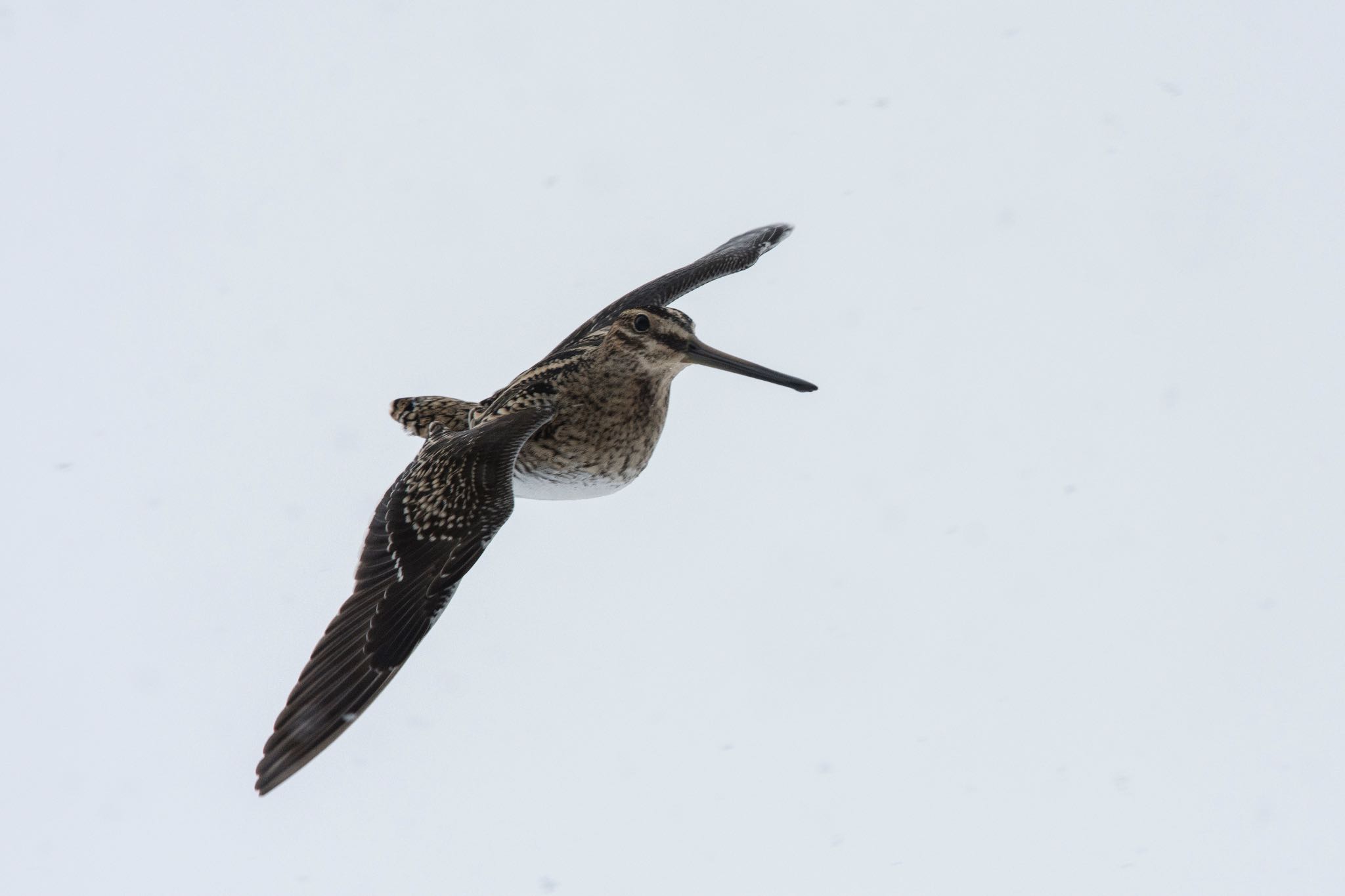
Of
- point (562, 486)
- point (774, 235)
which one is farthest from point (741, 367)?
point (774, 235)

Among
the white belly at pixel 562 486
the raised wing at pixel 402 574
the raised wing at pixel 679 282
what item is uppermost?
the raised wing at pixel 402 574

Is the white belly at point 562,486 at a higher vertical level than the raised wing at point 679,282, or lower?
lower

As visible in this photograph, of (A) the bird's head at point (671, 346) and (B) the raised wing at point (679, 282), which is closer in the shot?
(A) the bird's head at point (671, 346)

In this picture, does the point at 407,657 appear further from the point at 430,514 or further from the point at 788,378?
the point at 788,378

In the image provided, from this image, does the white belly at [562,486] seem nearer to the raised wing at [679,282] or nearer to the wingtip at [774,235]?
the raised wing at [679,282]

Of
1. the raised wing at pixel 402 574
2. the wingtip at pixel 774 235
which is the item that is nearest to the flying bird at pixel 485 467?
the raised wing at pixel 402 574

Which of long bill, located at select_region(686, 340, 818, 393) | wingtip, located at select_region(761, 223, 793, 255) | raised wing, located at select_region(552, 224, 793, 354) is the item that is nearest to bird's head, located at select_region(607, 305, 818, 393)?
long bill, located at select_region(686, 340, 818, 393)

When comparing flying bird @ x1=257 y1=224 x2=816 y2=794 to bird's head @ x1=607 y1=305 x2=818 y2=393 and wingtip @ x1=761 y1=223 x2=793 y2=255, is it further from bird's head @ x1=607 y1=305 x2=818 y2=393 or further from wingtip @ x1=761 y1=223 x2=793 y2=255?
wingtip @ x1=761 y1=223 x2=793 y2=255

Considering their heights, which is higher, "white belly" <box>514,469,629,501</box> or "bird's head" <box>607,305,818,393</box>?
"bird's head" <box>607,305,818,393</box>
